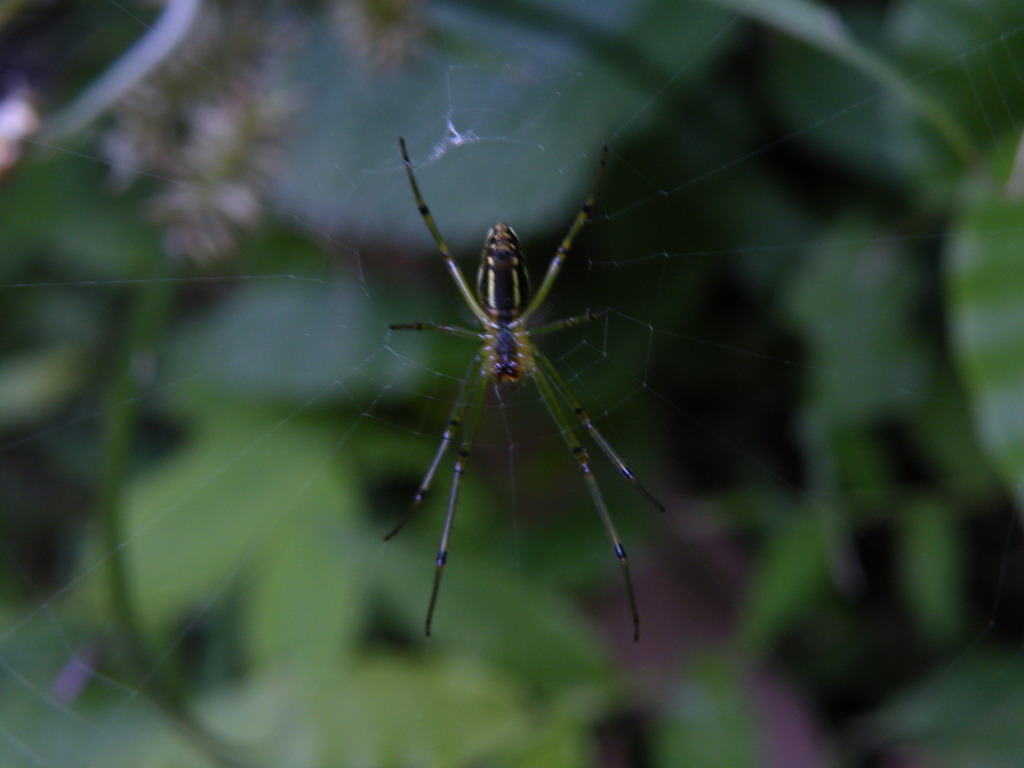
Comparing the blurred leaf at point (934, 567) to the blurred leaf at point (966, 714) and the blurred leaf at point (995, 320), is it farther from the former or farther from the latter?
the blurred leaf at point (995, 320)

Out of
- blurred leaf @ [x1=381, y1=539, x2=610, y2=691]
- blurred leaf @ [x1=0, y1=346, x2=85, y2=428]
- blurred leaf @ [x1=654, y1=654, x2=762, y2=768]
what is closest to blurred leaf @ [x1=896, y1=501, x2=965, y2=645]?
blurred leaf @ [x1=654, y1=654, x2=762, y2=768]

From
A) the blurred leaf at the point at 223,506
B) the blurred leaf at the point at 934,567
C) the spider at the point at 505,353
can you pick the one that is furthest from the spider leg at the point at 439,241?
the blurred leaf at the point at 934,567

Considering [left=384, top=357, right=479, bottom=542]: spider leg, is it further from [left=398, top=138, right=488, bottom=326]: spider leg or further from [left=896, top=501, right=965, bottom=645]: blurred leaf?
[left=896, top=501, right=965, bottom=645]: blurred leaf

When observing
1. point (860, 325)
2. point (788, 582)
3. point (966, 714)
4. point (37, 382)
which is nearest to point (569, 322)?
point (860, 325)

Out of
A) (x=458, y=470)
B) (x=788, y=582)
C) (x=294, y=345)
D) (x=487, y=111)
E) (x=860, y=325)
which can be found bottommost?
(x=788, y=582)

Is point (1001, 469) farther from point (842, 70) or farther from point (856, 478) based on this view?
point (842, 70)

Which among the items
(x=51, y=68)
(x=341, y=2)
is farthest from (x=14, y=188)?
(x=341, y=2)

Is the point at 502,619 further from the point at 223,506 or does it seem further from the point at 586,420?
the point at 223,506
